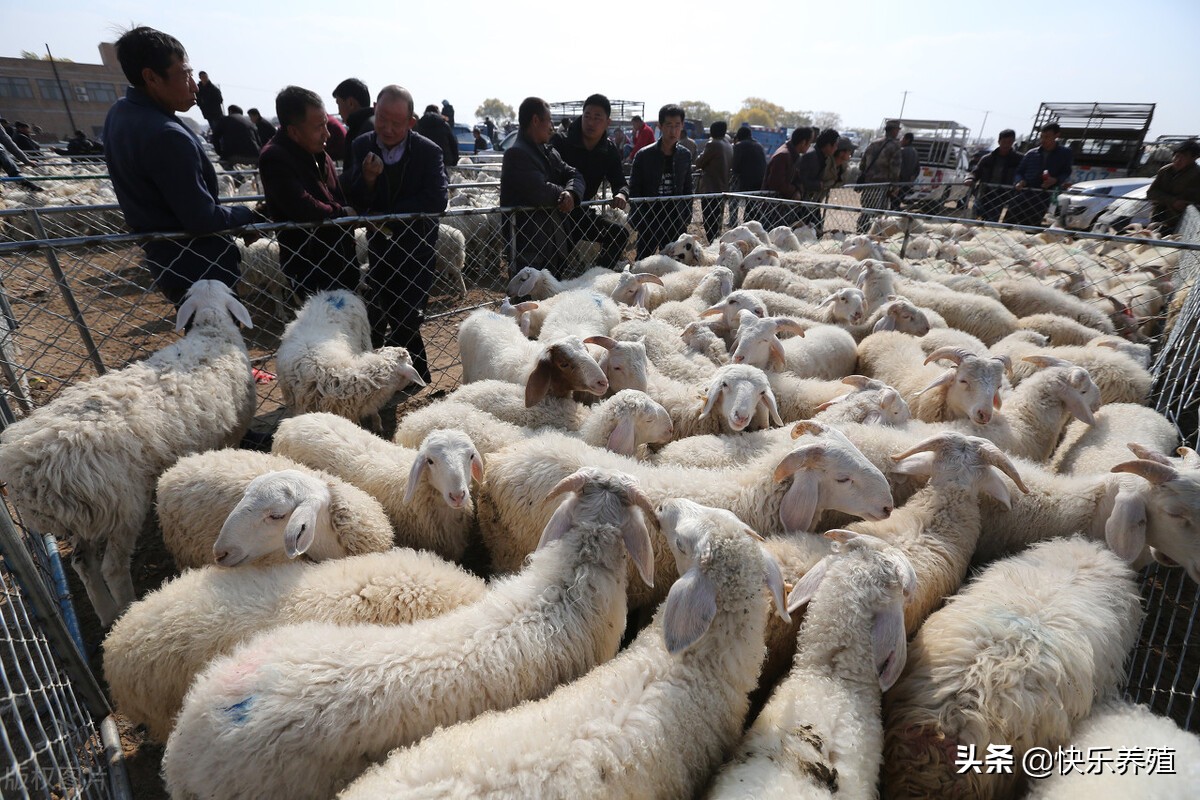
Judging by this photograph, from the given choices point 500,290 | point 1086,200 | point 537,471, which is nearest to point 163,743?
point 537,471

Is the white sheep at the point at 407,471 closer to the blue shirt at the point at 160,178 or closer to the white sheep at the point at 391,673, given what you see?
the white sheep at the point at 391,673

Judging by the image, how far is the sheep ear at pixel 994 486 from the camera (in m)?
2.63

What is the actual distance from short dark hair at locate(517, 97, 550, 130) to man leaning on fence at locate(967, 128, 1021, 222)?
32.4 ft

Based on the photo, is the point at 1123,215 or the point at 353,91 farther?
the point at 1123,215

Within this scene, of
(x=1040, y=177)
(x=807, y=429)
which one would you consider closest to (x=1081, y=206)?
(x=1040, y=177)

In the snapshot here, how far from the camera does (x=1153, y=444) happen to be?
347 cm

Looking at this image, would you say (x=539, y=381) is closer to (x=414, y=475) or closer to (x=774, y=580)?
(x=414, y=475)

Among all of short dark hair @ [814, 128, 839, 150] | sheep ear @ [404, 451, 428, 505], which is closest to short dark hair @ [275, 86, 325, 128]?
sheep ear @ [404, 451, 428, 505]

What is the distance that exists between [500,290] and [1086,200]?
40.5 feet

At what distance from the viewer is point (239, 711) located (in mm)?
1567

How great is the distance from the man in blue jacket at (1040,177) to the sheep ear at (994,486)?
34.9 feet

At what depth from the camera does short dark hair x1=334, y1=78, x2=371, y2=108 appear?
22.5 feet

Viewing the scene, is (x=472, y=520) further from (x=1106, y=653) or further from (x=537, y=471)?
(x=1106, y=653)

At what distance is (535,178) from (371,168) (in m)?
1.53
